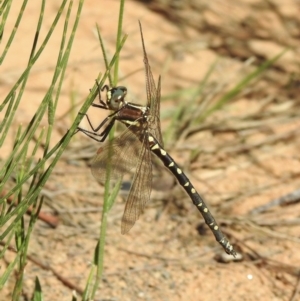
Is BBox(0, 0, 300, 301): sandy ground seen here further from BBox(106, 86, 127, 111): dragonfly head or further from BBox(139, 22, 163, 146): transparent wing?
BBox(106, 86, 127, 111): dragonfly head

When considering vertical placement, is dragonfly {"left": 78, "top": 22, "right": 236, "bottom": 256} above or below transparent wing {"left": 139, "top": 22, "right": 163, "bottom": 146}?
below

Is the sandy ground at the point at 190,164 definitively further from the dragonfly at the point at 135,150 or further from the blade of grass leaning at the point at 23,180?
the blade of grass leaning at the point at 23,180

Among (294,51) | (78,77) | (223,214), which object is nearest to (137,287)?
(223,214)

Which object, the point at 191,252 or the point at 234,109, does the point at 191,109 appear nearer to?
the point at 234,109

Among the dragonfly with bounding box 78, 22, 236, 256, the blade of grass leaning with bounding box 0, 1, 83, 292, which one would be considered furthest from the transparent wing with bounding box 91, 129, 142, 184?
the blade of grass leaning with bounding box 0, 1, 83, 292

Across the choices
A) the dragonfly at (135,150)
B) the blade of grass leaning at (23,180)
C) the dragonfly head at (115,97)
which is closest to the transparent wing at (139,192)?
the dragonfly at (135,150)
